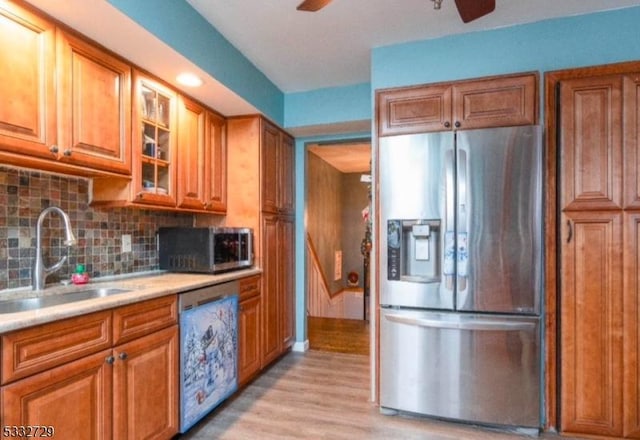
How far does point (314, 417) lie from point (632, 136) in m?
2.51

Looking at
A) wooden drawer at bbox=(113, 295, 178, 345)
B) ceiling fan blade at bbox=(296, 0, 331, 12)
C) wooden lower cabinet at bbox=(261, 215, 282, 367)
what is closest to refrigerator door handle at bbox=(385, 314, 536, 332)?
wooden lower cabinet at bbox=(261, 215, 282, 367)

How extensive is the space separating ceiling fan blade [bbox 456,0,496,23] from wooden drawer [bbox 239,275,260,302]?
2155 mm

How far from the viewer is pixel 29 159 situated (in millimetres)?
1626

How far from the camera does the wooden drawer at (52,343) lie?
1258 millimetres

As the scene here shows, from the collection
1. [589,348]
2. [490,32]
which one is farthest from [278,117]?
[589,348]

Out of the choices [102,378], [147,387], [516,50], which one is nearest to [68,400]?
[102,378]

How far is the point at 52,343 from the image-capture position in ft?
4.57

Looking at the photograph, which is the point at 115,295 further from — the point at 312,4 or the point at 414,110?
the point at 414,110

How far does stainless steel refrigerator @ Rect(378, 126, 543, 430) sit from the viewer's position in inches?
85.0

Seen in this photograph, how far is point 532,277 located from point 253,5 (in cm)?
224

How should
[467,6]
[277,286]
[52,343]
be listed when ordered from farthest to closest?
[277,286], [467,6], [52,343]

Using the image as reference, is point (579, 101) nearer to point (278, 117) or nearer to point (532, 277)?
point (532, 277)

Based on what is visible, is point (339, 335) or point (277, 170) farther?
point (339, 335)

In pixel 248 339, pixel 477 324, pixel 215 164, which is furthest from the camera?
pixel 215 164
